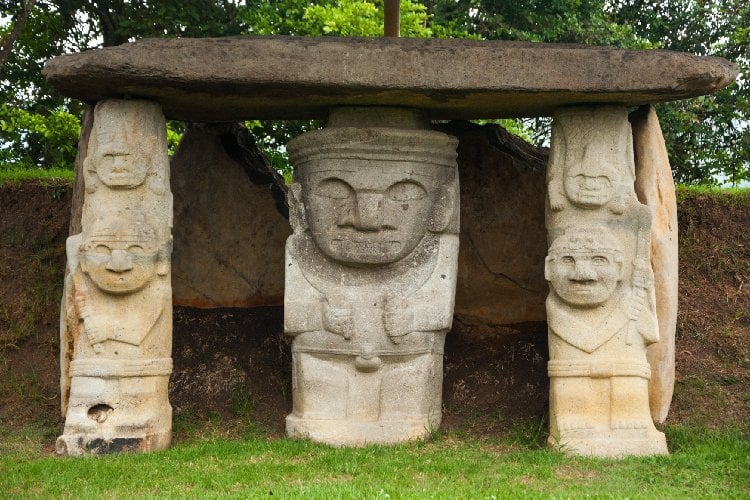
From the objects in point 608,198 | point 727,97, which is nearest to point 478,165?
point 608,198

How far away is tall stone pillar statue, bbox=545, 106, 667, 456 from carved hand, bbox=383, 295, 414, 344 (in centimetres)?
92

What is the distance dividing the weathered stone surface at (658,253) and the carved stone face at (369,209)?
1442mm

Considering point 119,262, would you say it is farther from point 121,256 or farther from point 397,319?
point 397,319

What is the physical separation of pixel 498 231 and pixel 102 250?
3.34m

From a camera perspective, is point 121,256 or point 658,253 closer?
point 121,256

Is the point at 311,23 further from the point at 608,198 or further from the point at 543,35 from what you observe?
the point at 608,198

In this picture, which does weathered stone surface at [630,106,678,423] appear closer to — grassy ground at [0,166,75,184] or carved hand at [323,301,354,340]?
carved hand at [323,301,354,340]

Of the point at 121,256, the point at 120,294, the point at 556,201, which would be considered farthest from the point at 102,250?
the point at 556,201

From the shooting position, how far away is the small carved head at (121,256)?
255 inches

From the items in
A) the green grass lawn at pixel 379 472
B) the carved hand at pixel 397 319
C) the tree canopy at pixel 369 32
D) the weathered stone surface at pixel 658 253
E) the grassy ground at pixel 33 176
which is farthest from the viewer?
the tree canopy at pixel 369 32

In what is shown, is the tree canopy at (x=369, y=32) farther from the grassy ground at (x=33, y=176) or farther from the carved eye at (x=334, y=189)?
the carved eye at (x=334, y=189)

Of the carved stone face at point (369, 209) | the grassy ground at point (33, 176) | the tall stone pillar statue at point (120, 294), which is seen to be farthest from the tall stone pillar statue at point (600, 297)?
the grassy ground at point (33, 176)

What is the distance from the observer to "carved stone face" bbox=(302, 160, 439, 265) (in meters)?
6.76

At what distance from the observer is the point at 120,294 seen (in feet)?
21.5
